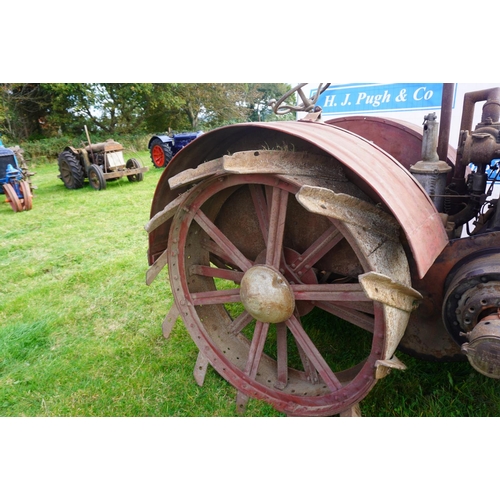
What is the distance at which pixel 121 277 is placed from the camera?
13.2 ft

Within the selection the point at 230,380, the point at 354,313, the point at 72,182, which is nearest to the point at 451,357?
the point at 354,313

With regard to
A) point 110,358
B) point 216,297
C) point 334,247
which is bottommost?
point 110,358

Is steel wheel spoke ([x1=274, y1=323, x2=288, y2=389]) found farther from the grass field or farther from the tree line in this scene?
the tree line

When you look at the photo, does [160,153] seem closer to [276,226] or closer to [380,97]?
[380,97]

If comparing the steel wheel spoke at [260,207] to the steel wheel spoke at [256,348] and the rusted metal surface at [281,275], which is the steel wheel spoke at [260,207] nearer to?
the rusted metal surface at [281,275]

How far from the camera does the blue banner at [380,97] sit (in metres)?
4.52

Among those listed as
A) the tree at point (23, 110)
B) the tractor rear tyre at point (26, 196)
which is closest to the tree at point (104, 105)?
the tree at point (23, 110)

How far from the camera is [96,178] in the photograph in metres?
9.24

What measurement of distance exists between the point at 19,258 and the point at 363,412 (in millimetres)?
4598

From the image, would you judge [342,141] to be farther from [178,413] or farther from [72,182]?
[72,182]

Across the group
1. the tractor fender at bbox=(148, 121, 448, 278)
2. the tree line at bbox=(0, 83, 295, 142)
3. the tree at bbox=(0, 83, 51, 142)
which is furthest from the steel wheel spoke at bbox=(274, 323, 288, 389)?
the tree at bbox=(0, 83, 51, 142)

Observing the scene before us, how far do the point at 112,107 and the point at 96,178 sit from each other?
8.72 metres

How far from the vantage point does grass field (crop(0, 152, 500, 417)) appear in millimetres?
2127

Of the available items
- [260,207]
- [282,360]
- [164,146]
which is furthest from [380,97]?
[164,146]
